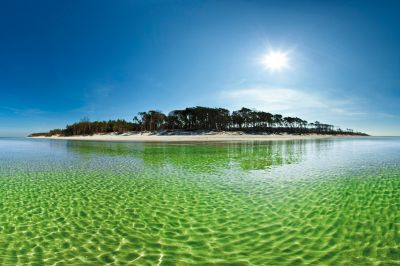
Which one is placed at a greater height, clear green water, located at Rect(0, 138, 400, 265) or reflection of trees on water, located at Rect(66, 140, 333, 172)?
reflection of trees on water, located at Rect(66, 140, 333, 172)

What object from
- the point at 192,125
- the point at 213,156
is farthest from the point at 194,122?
the point at 213,156

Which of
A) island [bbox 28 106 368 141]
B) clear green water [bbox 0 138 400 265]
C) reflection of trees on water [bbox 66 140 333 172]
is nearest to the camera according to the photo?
clear green water [bbox 0 138 400 265]

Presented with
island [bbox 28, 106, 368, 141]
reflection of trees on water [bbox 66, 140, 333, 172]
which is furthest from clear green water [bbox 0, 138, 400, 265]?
island [bbox 28, 106, 368, 141]

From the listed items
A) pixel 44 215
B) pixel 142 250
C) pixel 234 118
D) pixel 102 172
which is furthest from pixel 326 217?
pixel 234 118

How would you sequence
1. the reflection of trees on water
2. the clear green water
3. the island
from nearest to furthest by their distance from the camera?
1. the clear green water
2. the reflection of trees on water
3. the island

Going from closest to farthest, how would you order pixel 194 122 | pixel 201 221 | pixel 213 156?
1. pixel 201 221
2. pixel 213 156
3. pixel 194 122

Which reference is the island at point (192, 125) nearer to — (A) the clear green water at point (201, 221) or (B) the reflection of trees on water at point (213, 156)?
(B) the reflection of trees on water at point (213, 156)

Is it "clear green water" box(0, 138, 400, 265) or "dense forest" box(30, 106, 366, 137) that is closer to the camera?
"clear green water" box(0, 138, 400, 265)

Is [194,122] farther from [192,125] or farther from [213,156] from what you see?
[213,156]

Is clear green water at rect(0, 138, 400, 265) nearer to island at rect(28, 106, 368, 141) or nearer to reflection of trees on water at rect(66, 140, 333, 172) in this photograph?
→ reflection of trees on water at rect(66, 140, 333, 172)

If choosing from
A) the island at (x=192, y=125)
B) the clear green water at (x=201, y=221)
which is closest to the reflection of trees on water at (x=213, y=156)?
the clear green water at (x=201, y=221)

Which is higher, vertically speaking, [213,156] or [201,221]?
[213,156]

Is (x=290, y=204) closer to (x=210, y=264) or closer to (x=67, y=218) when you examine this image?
(x=210, y=264)

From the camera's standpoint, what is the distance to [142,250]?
5.80 metres
